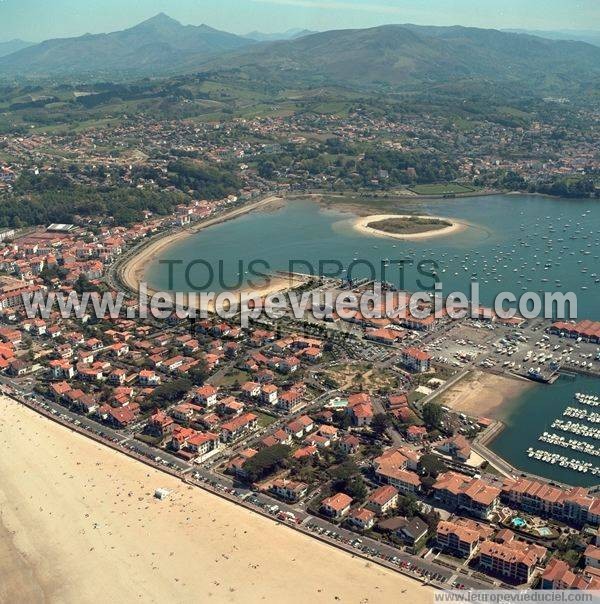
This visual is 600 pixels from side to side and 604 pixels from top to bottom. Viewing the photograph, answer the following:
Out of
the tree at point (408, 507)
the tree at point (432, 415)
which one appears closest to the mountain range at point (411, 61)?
the tree at point (432, 415)

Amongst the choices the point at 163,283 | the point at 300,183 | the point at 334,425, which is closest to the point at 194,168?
the point at 300,183

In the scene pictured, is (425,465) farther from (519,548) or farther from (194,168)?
(194,168)

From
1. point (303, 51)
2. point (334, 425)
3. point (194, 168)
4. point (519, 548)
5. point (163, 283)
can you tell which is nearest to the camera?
point (519, 548)

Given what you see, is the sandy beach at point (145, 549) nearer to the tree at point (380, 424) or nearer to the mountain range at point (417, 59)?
the tree at point (380, 424)

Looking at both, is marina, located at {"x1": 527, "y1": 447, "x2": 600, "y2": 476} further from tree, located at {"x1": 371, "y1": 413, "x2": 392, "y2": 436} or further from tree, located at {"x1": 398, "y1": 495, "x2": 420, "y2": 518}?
tree, located at {"x1": 398, "y1": 495, "x2": 420, "y2": 518}

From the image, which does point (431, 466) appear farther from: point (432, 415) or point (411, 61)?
point (411, 61)

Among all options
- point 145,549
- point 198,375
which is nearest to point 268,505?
point 145,549
